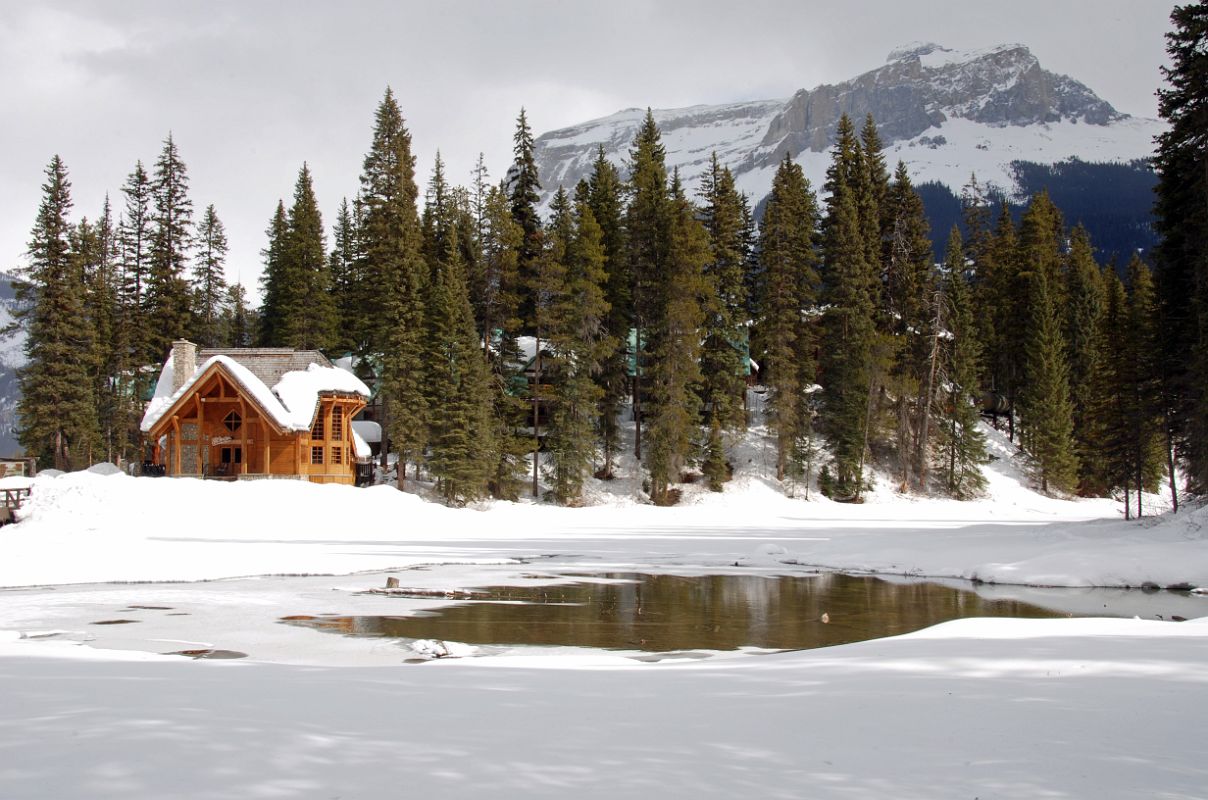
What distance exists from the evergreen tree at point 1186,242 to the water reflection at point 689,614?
13.4 meters

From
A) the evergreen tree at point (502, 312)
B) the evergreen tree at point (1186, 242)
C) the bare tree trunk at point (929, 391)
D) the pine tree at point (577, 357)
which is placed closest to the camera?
the evergreen tree at point (1186, 242)

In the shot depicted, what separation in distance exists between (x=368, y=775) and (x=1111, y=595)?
19219 millimetres

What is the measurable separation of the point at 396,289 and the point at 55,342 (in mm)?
18034

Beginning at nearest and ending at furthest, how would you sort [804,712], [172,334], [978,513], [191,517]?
[804,712]
[191,517]
[978,513]
[172,334]

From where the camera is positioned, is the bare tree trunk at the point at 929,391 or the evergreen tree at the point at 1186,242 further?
the bare tree trunk at the point at 929,391

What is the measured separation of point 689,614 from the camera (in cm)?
1564

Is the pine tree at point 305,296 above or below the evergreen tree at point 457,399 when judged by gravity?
above

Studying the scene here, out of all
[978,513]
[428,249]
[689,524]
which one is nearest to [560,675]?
[689,524]

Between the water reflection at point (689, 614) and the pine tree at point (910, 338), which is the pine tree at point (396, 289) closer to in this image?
the water reflection at point (689, 614)

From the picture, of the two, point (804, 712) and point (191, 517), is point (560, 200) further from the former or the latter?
point (804, 712)

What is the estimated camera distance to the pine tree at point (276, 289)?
53672mm

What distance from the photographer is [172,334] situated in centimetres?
4928

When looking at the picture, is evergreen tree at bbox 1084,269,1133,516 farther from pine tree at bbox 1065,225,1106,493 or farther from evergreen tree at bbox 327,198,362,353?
evergreen tree at bbox 327,198,362,353

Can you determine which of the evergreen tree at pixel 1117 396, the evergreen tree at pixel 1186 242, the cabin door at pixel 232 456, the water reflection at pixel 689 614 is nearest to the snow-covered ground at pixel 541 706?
the water reflection at pixel 689 614
